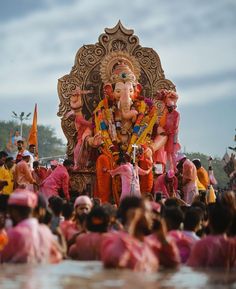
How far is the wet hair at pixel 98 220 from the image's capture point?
31.0 ft

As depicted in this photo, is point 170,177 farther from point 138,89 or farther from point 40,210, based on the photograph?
point 40,210

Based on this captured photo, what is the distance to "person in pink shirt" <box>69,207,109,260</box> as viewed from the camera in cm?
945

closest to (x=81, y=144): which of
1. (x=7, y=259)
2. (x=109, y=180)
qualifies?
(x=109, y=180)

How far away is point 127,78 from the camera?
24656 millimetres

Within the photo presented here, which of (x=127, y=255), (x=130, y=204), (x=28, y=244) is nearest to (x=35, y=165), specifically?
(x=130, y=204)

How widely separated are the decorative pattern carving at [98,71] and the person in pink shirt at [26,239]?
16.8m

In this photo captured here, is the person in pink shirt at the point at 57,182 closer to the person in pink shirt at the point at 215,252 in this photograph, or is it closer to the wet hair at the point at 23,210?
the person in pink shirt at the point at 215,252

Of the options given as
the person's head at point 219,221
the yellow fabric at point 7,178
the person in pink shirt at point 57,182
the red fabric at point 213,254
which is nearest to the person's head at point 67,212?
the person's head at point 219,221

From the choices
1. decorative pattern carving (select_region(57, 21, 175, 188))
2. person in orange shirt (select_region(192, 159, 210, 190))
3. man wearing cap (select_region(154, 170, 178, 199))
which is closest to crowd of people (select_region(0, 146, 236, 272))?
man wearing cap (select_region(154, 170, 178, 199))

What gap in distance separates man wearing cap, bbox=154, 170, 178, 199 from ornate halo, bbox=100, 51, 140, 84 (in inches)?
130

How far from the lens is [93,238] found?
375 inches

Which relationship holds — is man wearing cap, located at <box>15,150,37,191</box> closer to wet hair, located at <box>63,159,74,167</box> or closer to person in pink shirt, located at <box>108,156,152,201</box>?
wet hair, located at <box>63,159,74,167</box>

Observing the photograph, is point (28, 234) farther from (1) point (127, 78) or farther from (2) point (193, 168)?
(1) point (127, 78)

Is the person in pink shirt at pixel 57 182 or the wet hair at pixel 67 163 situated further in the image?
the wet hair at pixel 67 163
